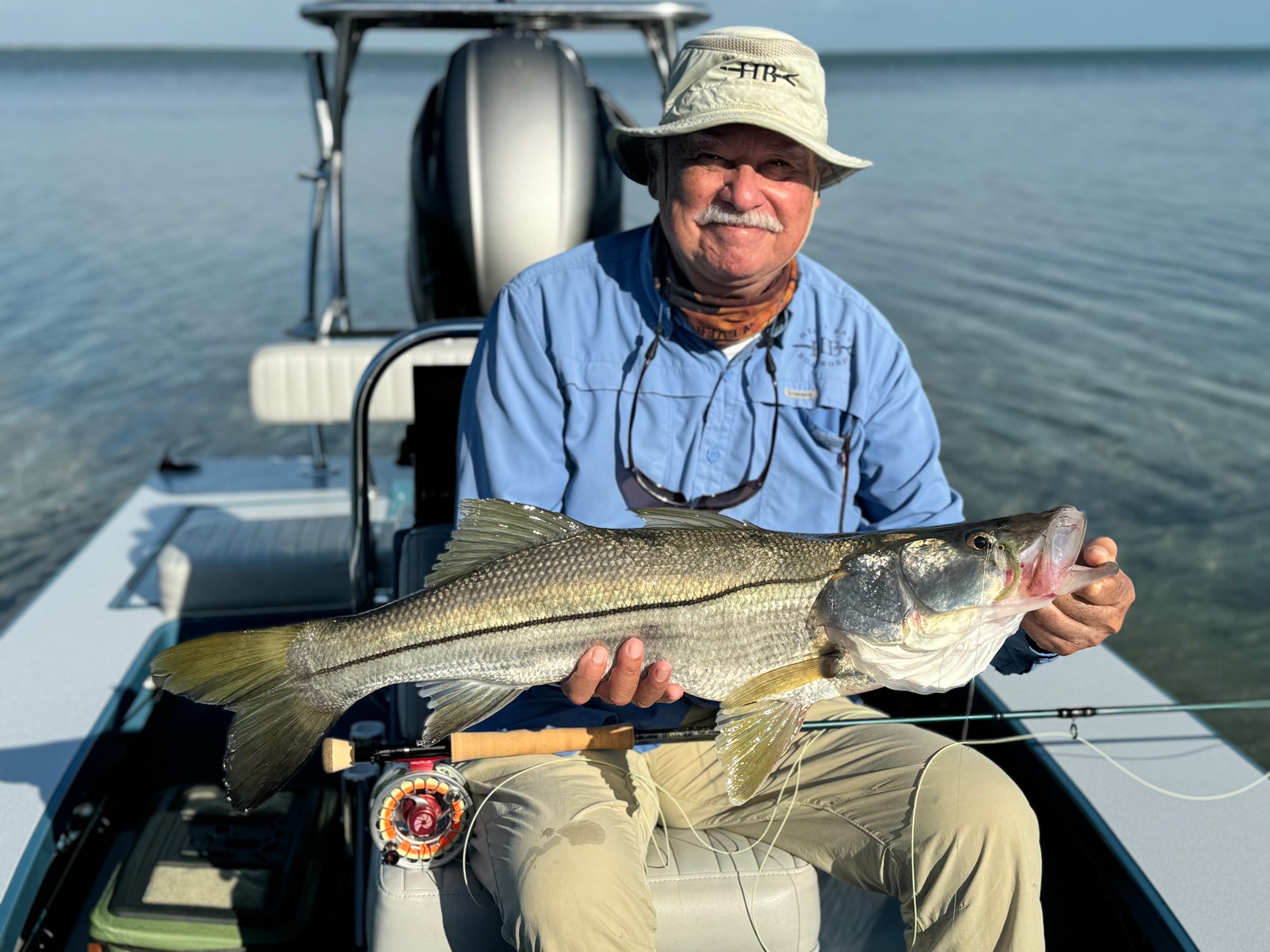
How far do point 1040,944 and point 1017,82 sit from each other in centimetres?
7635

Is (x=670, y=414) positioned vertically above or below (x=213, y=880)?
above

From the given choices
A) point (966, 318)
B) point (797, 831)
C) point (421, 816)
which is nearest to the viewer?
point (421, 816)

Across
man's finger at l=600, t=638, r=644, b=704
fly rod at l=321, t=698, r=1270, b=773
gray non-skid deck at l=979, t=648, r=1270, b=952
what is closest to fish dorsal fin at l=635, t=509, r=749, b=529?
man's finger at l=600, t=638, r=644, b=704

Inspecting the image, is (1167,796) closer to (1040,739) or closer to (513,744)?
(1040,739)

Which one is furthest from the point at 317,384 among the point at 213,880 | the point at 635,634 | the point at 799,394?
the point at 635,634

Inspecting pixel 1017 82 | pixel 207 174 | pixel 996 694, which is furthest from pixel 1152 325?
pixel 1017 82

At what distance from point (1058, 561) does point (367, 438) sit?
6.70 feet

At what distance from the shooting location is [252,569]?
13.8 feet

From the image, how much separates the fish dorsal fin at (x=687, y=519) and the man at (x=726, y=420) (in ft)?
1.45

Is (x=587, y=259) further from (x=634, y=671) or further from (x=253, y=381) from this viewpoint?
(x=253, y=381)

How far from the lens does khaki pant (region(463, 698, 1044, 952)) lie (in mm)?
2234

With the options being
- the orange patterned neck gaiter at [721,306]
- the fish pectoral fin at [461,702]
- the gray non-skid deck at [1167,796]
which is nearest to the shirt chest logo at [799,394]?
the orange patterned neck gaiter at [721,306]

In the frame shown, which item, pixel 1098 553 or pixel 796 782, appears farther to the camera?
pixel 796 782

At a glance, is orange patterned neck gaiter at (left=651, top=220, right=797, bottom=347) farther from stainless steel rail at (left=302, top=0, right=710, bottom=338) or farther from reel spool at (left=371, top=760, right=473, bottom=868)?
stainless steel rail at (left=302, top=0, right=710, bottom=338)
